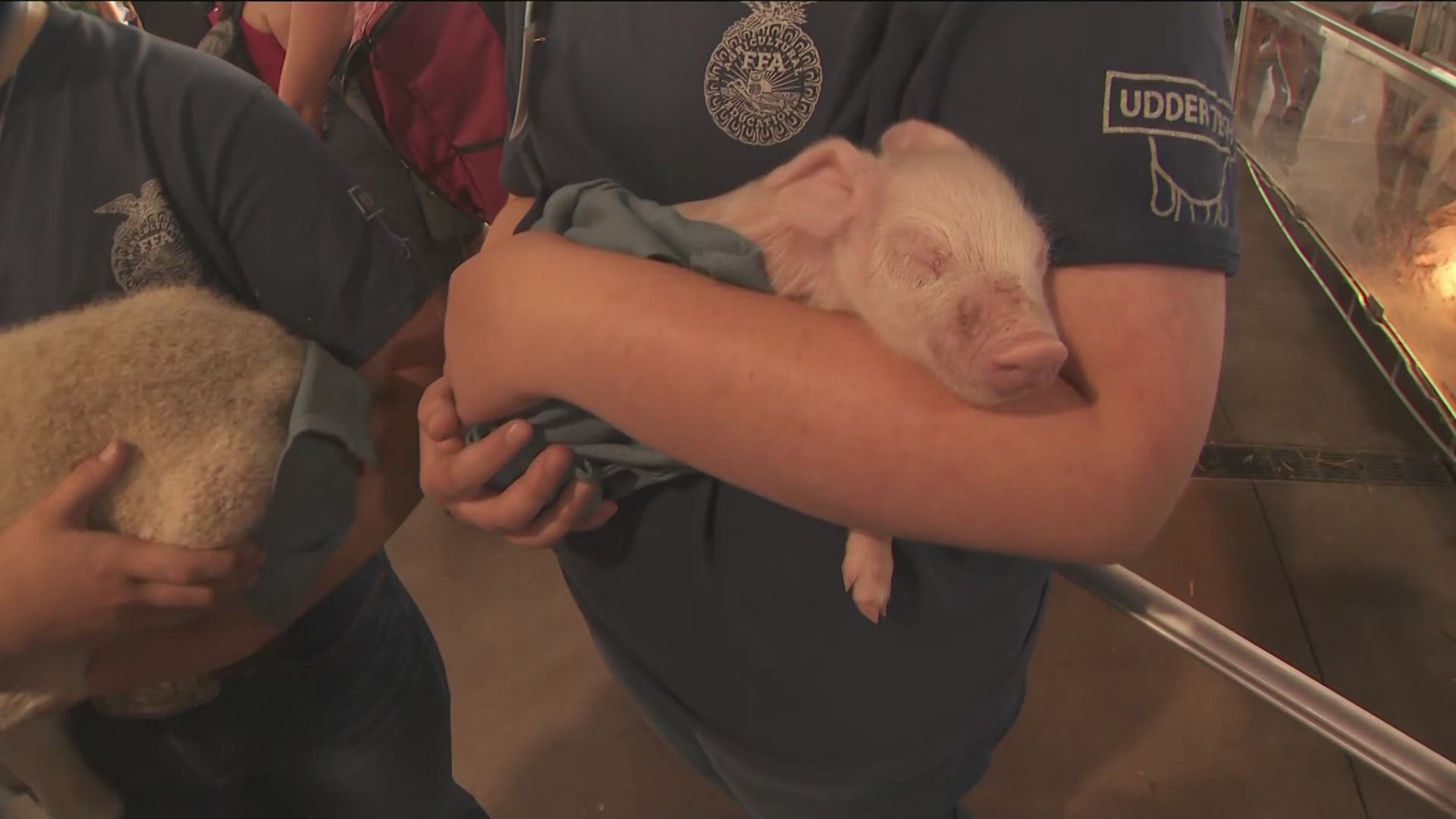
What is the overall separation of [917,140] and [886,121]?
0.08ft

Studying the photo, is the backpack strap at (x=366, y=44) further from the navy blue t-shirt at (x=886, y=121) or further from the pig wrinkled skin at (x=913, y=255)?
the pig wrinkled skin at (x=913, y=255)

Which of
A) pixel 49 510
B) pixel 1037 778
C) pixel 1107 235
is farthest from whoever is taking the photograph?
pixel 1037 778

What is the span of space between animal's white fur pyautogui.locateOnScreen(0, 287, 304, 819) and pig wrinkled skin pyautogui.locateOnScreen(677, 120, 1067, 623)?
0.33m

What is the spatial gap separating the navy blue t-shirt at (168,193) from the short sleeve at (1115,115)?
15.8 inches

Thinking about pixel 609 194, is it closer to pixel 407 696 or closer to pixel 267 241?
pixel 267 241

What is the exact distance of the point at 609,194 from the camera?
17.8 inches

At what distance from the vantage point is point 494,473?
1.73ft

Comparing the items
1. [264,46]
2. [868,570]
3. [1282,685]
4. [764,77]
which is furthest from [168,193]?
[1282,685]

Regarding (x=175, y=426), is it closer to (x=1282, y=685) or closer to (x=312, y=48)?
(x=312, y=48)

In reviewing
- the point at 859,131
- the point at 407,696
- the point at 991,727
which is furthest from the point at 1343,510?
the point at 407,696

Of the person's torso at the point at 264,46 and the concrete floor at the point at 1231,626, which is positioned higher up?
the person's torso at the point at 264,46

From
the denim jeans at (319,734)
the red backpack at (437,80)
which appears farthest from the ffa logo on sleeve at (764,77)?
the denim jeans at (319,734)

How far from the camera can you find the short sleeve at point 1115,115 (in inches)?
13.9

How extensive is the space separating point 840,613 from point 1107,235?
0.30 meters
